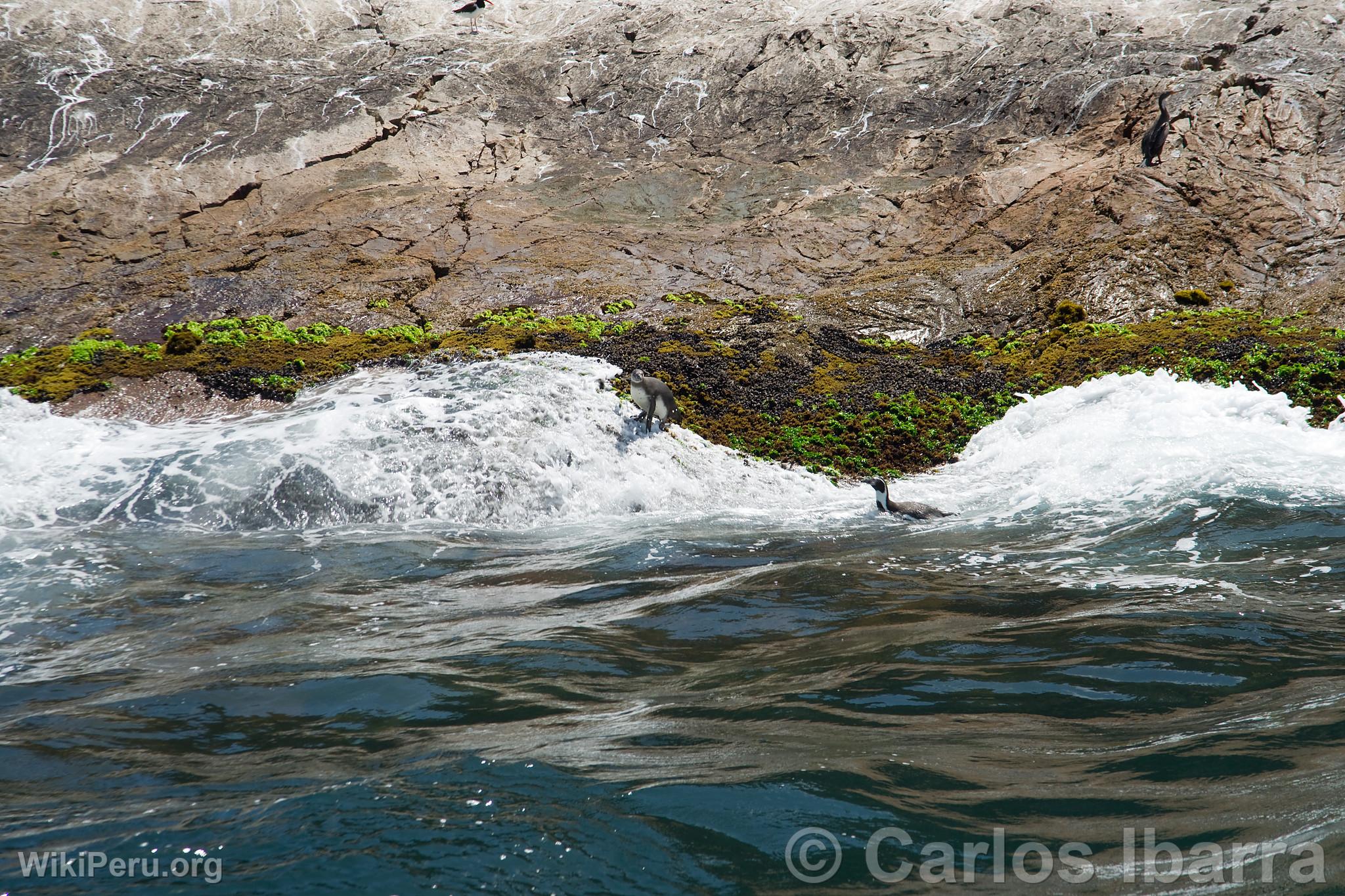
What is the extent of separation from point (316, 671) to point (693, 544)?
4.44 meters

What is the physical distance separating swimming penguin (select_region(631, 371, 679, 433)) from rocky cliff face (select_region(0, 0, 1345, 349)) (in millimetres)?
5242

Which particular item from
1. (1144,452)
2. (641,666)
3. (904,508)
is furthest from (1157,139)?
(641,666)

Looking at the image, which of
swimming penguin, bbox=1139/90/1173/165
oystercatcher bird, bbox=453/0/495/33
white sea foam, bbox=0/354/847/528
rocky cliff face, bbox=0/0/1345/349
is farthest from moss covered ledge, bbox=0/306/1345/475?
oystercatcher bird, bbox=453/0/495/33

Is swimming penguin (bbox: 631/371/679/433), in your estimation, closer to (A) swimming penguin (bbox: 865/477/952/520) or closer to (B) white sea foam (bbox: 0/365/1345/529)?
(B) white sea foam (bbox: 0/365/1345/529)

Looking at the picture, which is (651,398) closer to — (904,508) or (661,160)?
(904,508)

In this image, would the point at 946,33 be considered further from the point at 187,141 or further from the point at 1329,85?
the point at 187,141

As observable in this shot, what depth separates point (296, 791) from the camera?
3.10 metres

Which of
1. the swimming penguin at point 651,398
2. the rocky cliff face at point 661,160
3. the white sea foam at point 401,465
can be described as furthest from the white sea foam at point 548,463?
the rocky cliff face at point 661,160

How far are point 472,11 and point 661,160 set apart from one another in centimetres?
1144

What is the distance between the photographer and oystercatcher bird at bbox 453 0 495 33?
30344mm

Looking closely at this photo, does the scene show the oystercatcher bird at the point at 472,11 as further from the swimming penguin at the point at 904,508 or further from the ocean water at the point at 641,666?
the swimming penguin at the point at 904,508

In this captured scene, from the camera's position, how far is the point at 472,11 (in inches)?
1206

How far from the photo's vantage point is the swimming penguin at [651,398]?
11.2m

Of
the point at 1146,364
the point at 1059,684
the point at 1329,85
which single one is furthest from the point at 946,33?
the point at 1059,684
